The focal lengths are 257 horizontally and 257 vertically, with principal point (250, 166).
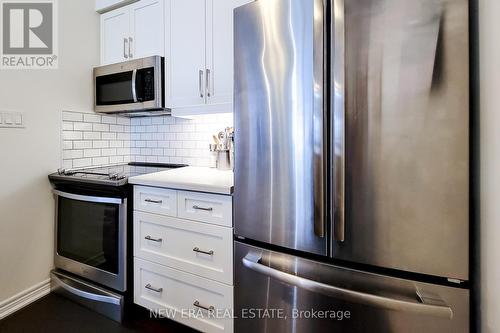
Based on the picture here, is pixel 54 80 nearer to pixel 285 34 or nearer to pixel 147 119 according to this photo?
pixel 147 119

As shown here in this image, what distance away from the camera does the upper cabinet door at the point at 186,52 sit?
1.69 m

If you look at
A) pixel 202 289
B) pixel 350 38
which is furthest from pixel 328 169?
pixel 202 289

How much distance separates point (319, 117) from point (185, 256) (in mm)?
1024

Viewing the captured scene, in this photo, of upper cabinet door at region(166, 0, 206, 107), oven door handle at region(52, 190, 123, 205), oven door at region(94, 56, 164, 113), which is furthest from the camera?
oven door at region(94, 56, 164, 113)

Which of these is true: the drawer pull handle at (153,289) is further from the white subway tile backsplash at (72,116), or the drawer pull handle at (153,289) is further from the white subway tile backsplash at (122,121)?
the white subway tile backsplash at (122,121)

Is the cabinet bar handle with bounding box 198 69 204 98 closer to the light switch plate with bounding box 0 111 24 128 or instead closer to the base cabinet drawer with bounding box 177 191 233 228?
the base cabinet drawer with bounding box 177 191 233 228

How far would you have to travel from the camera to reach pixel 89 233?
1699 mm

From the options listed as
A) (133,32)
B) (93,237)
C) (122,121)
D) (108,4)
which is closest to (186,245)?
(93,237)

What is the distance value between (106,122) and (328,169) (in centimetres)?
204

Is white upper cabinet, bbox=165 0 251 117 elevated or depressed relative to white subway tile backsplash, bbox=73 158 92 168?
elevated

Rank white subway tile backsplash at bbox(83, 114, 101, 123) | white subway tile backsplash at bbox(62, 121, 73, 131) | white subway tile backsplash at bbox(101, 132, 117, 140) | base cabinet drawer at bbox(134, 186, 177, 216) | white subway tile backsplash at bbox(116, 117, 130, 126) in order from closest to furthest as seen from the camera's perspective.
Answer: base cabinet drawer at bbox(134, 186, 177, 216), white subway tile backsplash at bbox(62, 121, 73, 131), white subway tile backsplash at bbox(83, 114, 101, 123), white subway tile backsplash at bbox(101, 132, 117, 140), white subway tile backsplash at bbox(116, 117, 130, 126)

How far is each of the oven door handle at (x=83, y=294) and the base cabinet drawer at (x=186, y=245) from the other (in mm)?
336

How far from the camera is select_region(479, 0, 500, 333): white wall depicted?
0.72 meters

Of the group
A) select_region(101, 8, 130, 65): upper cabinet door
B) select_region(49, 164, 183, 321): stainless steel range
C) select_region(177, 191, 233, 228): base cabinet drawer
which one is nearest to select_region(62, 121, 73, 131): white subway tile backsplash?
select_region(49, 164, 183, 321): stainless steel range
